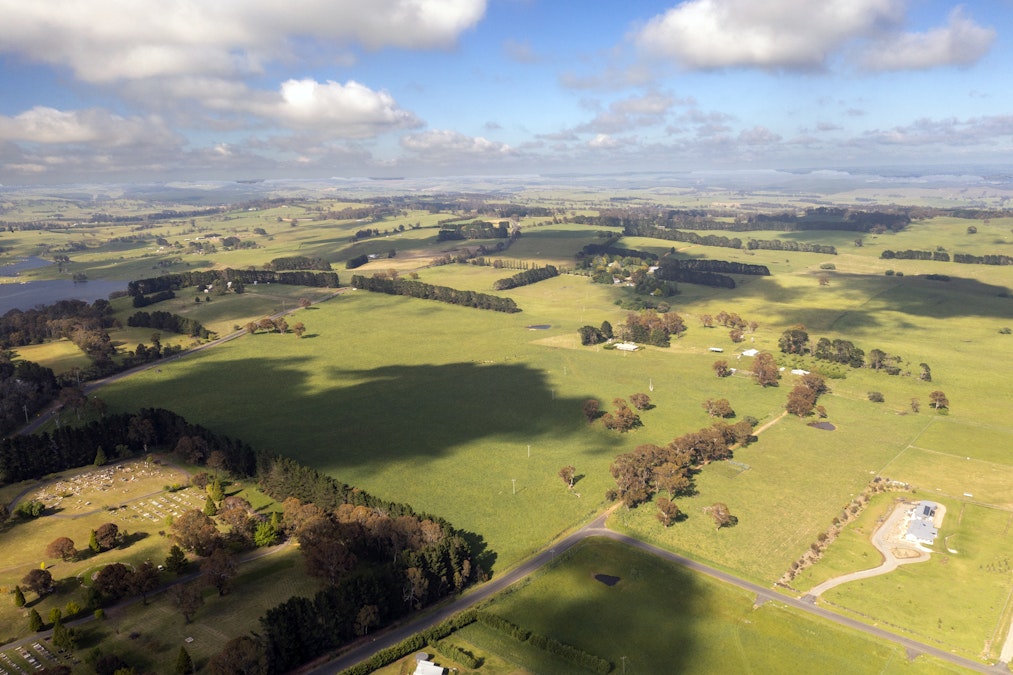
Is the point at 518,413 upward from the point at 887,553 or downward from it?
upward

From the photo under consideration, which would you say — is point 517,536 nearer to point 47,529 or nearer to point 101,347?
point 47,529

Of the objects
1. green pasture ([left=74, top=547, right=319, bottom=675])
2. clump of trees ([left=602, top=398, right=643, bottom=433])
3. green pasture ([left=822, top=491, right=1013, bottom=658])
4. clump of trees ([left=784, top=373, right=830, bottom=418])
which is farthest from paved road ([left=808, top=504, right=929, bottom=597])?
green pasture ([left=74, top=547, right=319, bottom=675])

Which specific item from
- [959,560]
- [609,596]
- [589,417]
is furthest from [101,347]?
[959,560]

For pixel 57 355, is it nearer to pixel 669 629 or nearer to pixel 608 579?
pixel 608 579

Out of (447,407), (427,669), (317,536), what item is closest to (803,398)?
(447,407)

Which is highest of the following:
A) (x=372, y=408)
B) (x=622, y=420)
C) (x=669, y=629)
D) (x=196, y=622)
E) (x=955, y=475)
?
(x=622, y=420)

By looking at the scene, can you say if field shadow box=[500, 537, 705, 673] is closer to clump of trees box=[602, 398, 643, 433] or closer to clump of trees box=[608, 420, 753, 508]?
clump of trees box=[608, 420, 753, 508]

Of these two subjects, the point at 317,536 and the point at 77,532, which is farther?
the point at 77,532
